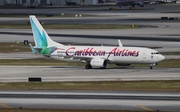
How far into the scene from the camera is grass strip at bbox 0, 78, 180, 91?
64.2 metres

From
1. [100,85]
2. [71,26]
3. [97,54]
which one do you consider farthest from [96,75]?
[71,26]

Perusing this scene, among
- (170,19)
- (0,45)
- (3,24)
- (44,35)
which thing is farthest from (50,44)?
(170,19)

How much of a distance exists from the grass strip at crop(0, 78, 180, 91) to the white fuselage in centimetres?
1627

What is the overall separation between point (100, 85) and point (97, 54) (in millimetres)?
22383

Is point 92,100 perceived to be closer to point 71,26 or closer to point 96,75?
point 96,75

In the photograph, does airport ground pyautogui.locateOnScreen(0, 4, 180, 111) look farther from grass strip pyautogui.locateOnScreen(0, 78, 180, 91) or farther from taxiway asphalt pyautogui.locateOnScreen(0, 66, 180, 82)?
grass strip pyautogui.locateOnScreen(0, 78, 180, 91)

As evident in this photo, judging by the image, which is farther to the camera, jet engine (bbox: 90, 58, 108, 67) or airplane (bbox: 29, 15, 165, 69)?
jet engine (bbox: 90, 58, 108, 67)

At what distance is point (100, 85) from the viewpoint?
67.4 meters

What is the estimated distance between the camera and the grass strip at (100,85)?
6419cm

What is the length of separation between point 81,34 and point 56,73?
67.0 m

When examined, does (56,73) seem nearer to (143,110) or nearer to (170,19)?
(143,110)

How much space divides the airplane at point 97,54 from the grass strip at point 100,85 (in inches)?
645

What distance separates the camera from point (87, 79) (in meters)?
74.5

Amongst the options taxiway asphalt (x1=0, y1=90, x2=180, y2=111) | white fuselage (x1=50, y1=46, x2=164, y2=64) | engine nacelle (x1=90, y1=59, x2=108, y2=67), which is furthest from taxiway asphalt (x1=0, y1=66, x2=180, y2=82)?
taxiway asphalt (x1=0, y1=90, x2=180, y2=111)
